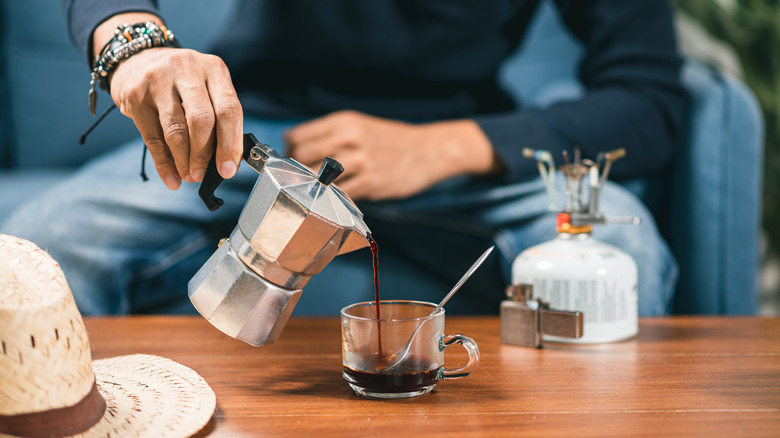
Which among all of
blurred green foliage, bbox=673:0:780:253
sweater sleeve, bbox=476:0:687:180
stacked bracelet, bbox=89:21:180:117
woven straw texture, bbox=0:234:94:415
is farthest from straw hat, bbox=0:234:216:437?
blurred green foliage, bbox=673:0:780:253

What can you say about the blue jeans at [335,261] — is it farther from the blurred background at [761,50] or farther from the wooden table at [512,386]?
the blurred background at [761,50]

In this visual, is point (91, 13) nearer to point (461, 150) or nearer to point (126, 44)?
point (126, 44)

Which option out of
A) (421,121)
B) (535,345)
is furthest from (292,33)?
(535,345)

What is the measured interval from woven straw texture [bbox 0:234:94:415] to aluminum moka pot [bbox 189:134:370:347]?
118 mm

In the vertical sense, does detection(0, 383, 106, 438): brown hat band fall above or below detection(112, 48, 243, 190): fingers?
below

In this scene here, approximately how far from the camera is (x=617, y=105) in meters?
1.27

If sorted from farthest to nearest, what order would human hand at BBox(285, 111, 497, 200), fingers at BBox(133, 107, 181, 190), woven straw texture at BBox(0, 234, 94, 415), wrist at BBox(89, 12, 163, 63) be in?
human hand at BBox(285, 111, 497, 200) → wrist at BBox(89, 12, 163, 63) → fingers at BBox(133, 107, 181, 190) → woven straw texture at BBox(0, 234, 94, 415)

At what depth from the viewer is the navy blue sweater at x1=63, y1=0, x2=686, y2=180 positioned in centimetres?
125

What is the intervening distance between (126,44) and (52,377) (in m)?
0.43

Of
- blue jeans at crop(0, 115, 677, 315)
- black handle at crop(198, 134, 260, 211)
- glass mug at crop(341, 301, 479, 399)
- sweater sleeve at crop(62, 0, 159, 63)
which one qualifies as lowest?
blue jeans at crop(0, 115, 677, 315)

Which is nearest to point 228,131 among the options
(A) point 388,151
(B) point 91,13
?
(B) point 91,13

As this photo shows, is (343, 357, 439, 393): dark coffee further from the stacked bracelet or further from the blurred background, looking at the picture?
the blurred background

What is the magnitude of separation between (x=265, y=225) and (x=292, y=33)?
835mm

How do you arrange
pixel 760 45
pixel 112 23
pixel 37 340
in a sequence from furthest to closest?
pixel 760 45 < pixel 112 23 < pixel 37 340
